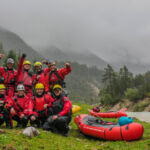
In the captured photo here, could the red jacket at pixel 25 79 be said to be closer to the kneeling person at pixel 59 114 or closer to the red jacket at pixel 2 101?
the red jacket at pixel 2 101

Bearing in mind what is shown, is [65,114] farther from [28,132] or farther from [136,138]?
[136,138]

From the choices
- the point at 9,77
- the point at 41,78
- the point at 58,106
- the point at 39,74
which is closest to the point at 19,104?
the point at 58,106

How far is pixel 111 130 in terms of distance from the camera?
7871 millimetres

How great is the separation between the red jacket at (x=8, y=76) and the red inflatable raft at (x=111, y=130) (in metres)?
4.46

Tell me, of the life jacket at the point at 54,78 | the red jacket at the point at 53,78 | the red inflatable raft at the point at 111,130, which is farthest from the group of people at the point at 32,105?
the red inflatable raft at the point at 111,130

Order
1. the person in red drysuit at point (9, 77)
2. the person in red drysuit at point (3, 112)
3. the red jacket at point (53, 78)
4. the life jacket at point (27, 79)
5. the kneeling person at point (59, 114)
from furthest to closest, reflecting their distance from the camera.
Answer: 1. the red jacket at point (53, 78)
2. the life jacket at point (27, 79)
3. the person in red drysuit at point (9, 77)
4. the kneeling person at point (59, 114)
5. the person in red drysuit at point (3, 112)

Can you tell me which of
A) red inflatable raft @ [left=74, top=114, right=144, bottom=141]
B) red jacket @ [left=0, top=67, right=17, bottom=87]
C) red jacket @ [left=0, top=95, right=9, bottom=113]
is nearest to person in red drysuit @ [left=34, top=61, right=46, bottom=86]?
red jacket @ [left=0, top=67, right=17, bottom=87]

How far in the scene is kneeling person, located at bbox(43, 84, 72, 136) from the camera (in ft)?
25.0

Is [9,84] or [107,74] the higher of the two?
[107,74]

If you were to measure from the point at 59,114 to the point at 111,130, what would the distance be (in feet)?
8.28

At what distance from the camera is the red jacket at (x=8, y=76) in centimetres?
929

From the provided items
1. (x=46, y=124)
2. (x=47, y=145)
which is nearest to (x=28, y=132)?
(x=47, y=145)

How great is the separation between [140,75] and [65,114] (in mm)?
110353

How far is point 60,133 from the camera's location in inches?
312
